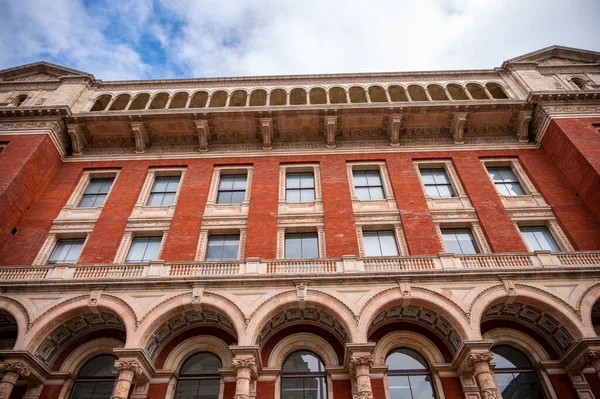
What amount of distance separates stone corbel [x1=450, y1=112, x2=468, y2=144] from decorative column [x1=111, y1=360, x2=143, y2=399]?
727 inches

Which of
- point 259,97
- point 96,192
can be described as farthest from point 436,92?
point 96,192

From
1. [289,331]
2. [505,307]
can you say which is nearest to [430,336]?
[505,307]

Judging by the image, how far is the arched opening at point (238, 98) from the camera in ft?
78.8

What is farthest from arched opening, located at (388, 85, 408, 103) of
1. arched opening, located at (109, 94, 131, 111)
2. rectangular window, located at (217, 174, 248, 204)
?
arched opening, located at (109, 94, 131, 111)

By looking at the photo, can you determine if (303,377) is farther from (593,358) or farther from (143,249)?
(593,358)

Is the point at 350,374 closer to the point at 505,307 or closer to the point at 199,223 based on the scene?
the point at 505,307

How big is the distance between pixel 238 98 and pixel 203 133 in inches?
166

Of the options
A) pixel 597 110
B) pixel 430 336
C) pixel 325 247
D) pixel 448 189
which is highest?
pixel 597 110

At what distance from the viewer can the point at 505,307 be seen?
46.3ft

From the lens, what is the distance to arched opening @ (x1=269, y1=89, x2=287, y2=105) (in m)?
24.2

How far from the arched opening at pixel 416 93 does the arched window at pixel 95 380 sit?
68.4 feet

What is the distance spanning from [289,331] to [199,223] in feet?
21.3

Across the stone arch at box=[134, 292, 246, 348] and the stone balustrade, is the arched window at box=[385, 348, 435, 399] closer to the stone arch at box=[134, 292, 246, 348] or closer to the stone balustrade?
the stone balustrade

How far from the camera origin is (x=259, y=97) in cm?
2430
